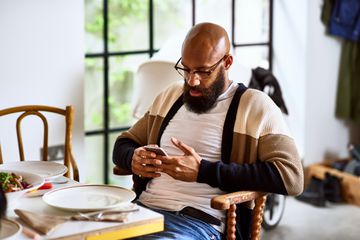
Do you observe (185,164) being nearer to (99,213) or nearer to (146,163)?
(146,163)

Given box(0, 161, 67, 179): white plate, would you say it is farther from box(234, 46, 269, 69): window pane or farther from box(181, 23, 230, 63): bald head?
box(234, 46, 269, 69): window pane

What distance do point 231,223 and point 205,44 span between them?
2.24 ft

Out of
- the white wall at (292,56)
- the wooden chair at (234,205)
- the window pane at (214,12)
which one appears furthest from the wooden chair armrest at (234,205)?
the white wall at (292,56)

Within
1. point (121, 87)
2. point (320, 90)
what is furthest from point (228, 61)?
point (320, 90)

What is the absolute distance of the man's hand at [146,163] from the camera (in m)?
2.48

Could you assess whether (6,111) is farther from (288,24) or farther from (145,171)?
(288,24)

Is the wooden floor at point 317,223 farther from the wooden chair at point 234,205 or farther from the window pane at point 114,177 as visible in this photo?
the wooden chair at point 234,205

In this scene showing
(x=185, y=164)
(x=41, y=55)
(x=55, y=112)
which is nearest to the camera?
(x=185, y=164)

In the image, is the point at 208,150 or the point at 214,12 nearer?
the point at 208,150

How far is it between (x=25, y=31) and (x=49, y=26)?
130 mm

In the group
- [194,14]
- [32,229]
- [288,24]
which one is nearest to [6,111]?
[32,229]

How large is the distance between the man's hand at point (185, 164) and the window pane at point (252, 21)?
7.24 feet

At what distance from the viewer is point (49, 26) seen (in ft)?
11.1

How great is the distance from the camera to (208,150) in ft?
8.64
